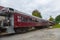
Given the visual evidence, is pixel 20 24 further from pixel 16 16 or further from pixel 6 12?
pixel 6 12

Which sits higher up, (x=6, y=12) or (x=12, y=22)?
(x=6, y=12)

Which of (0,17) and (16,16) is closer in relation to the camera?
(0,17)

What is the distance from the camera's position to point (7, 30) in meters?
19.0

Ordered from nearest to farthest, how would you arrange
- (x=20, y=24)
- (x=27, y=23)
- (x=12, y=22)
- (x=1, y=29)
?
(x=1, y=29) < (x=12, y=22) < (x=20, y=24) < (x=27, y=23)

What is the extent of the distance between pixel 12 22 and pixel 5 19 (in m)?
1.06

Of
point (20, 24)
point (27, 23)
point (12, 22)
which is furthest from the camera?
point (27, 23)

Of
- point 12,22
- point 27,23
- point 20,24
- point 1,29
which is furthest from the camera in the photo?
point 27,23

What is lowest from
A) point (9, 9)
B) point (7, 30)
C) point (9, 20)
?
point (7, 30)

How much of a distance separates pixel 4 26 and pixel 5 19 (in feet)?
3.26

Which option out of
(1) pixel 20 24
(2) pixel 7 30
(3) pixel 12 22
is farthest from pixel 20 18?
(2) pixel 7 30

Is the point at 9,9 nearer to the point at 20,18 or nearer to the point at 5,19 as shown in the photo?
the point at 5,19

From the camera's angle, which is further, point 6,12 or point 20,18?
point 20,18

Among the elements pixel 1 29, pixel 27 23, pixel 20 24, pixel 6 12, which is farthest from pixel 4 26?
pixel 27 23

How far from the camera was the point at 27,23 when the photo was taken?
2503 centimetres
